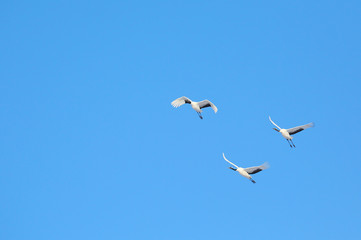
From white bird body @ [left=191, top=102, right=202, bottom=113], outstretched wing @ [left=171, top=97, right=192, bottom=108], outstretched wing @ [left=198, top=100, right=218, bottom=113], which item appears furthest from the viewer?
outstretched wing @ [left=171, top=97, right=192, bottom=108]

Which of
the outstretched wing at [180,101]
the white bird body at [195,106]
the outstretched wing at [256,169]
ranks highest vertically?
the outstretched wing at [180,101]

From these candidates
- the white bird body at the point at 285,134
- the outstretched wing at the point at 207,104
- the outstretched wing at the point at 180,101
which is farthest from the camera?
the outstretched wing at the point at 180,101

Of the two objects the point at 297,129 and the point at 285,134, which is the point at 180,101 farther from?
the point at 297,129

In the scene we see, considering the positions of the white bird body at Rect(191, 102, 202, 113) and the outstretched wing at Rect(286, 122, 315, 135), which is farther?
the white bird body at Rect(191, 102, 202, 113)

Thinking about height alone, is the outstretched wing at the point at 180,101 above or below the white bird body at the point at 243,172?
above

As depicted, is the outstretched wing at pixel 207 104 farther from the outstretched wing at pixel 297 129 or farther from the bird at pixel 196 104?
the outstretched wing at pixel 297 129

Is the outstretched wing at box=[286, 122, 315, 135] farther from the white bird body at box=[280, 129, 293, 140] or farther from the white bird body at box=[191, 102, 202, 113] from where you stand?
the white bird body at box=[191, 102, 202, 113]

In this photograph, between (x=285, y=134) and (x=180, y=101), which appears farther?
(x=180, y=101)

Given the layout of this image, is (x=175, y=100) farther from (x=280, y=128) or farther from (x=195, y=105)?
(x=280, y=128)

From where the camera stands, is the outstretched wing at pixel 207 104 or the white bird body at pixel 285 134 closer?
the white bird body at pixel 285 134

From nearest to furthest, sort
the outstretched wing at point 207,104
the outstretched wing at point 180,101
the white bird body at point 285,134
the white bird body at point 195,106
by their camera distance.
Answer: the white bird body at point 285,134, the outstretched wing at point 207,104, the white bird body at point 195,106, the outstretched wing at point 180,101

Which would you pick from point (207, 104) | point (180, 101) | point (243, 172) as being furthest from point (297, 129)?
point (180, 101)

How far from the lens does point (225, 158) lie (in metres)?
75.5

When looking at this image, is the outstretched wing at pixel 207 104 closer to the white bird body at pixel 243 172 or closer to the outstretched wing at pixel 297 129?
the white bird body at pixel 243 172
